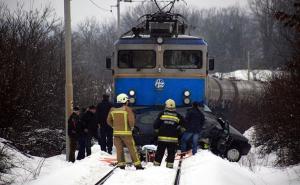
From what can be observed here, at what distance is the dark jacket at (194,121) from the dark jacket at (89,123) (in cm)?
310

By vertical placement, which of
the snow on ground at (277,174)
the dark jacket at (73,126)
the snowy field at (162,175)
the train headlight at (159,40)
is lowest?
the snow on ground at (277,174)

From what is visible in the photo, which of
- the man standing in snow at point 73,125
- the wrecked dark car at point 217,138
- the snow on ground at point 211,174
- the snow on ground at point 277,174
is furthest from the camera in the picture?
the wrecked dark car at point 217,138

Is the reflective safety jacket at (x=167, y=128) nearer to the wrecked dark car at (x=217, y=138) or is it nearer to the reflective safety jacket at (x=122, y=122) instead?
the reflective safety jacket at (x=122, y=122)

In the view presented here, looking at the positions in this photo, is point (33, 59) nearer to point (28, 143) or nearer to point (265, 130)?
point (28, 143)

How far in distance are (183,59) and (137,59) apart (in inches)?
62.9

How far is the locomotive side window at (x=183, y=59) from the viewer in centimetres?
1800

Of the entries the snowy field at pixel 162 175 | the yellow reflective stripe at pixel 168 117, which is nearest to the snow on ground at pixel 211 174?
the snowy field at pixel 162 175

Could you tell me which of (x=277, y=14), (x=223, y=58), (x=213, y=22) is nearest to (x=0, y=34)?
(x=277, y=14)

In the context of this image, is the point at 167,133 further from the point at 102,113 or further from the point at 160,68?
the point at 160,68

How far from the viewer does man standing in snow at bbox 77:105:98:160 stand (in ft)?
53.5

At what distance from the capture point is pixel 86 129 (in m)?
16.3

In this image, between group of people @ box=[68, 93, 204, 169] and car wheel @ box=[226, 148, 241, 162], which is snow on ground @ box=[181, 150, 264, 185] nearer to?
group of people @ box=[68, 93, 204, 169]

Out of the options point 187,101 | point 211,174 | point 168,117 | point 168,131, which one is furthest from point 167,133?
point 187,101

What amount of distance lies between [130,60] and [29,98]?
384 cm
